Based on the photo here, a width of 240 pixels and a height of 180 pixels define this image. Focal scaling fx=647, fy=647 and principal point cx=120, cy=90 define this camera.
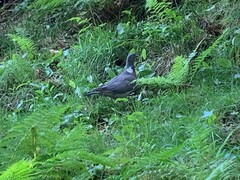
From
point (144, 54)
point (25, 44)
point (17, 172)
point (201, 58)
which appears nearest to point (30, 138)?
point (17, 172)

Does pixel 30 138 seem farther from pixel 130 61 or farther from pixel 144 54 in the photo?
pixel 144 54

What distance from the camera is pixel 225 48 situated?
251 inches

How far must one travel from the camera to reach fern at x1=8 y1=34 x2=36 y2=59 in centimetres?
782

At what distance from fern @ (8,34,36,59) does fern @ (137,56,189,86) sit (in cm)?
220

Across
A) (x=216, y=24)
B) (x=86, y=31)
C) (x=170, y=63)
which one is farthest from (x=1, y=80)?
(x=216, y=24)

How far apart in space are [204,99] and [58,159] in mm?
1858

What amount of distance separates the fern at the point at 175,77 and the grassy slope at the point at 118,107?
0.10 meters

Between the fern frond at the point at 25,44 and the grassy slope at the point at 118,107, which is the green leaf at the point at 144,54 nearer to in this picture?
the grassy slope at the point at 118,107

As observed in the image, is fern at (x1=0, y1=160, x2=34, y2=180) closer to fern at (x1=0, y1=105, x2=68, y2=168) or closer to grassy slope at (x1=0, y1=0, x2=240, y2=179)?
grassy slope at (x1=0, y1=0, x2=240, y2=179)

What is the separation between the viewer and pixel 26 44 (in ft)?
25.8

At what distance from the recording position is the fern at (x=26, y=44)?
7823 millimetres

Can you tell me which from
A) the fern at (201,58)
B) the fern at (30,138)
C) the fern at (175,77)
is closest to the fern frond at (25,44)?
the fern at (175,77)

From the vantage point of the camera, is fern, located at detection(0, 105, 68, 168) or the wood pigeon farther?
the wood pigeon

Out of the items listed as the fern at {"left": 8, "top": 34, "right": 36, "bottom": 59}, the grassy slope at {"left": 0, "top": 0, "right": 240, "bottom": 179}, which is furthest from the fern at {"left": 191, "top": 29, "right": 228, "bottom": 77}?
the fern at {"left": 8, "top": 34, "right": 36, "bottom": 59}
